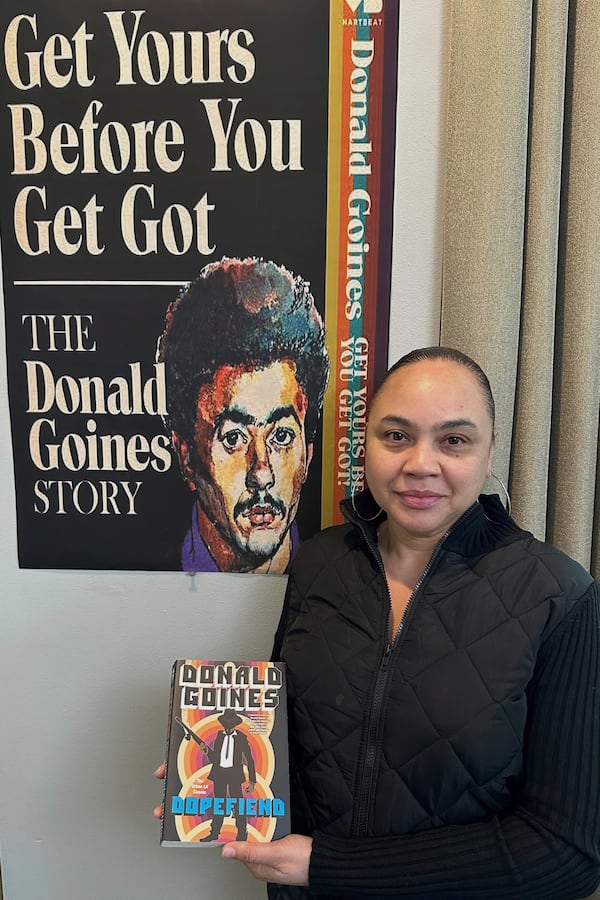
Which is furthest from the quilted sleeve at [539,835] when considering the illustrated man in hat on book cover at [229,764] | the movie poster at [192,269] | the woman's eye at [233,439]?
the woman's eye at [233,439]

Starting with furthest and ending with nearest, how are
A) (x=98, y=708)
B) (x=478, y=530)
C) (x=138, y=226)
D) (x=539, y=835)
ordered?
(x=98, y=708) → (x=138, y=226) → (x=478, y=530) → (x=539, y=835)

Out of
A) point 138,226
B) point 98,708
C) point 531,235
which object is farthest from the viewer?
point 98,708

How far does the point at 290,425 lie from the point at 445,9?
2.38 ft

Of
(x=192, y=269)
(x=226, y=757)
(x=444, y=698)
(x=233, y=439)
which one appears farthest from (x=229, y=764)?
(x=192, y=269)

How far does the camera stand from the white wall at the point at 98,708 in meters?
1.25

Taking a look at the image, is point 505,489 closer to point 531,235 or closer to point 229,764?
point 531,235

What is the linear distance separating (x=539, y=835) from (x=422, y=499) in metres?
0.43

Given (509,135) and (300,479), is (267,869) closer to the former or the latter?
(300,479)

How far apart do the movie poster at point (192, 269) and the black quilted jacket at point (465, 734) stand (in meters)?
0.34

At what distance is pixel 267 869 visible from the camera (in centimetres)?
84

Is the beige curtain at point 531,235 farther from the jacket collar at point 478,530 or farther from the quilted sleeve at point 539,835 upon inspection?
the quilted sleeve at point 539,835

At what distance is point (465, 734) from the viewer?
0.82m

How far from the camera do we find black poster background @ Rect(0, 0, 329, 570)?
107 centimetres

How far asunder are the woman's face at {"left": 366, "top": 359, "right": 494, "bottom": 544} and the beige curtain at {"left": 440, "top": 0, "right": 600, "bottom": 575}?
19 cm
